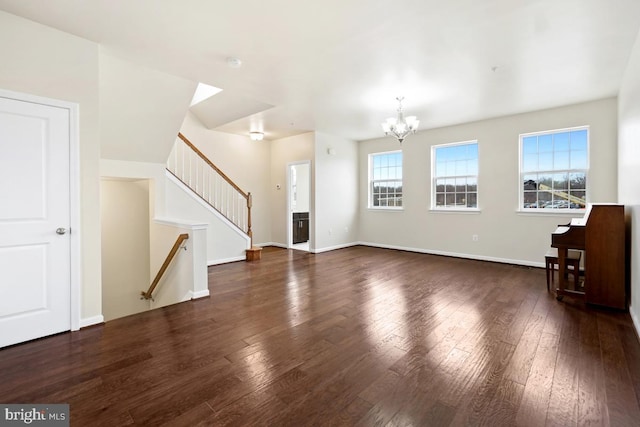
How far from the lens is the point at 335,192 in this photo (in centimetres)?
719

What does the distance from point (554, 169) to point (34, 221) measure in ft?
22.9

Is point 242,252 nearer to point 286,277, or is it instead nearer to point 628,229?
point 286,277

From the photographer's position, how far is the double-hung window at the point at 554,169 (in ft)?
15.8

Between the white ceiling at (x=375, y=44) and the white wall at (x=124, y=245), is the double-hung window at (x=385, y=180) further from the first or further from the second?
the white wall at (x=124, y=245)

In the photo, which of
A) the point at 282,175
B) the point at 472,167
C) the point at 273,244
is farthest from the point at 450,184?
the point at 273,244

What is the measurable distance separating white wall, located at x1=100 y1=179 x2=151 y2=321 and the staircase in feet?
2.64

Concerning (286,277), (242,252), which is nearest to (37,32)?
(286,277)

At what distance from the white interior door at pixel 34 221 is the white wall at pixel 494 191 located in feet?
19.6

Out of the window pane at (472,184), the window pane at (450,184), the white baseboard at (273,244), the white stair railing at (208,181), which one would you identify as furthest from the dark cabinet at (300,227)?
the window pane at (472,184)

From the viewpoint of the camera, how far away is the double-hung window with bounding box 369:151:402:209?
279 inches

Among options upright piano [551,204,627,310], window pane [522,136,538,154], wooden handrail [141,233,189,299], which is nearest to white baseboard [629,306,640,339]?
upright piano [551,204,627,310]

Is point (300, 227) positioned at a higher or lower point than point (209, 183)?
lower

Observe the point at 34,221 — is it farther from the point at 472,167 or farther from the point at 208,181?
the point at 472,167
